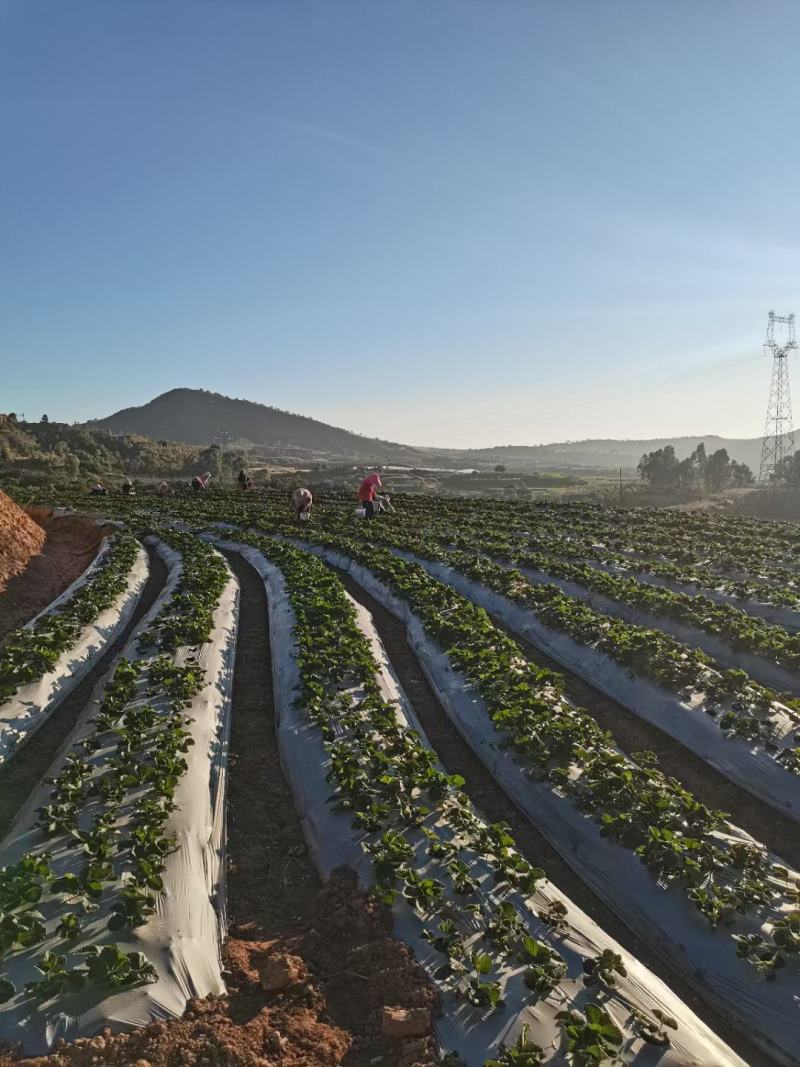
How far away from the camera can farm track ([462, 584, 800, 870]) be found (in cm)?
718

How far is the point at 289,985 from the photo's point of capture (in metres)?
4.92

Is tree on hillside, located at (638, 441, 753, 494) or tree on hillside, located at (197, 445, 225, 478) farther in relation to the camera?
tree on hillside, located at (638, 441, 753, 494)

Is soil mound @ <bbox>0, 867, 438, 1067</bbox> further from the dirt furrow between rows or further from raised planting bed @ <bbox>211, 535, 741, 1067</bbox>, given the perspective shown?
the dirt furrow between rows

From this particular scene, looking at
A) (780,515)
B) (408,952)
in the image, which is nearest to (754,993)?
(408,952)

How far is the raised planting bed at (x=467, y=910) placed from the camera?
4.27 meters

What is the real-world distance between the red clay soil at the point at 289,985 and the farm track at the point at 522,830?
2.14m

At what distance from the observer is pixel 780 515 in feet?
152

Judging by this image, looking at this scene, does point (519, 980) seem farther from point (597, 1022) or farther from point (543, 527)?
point (543, 527)

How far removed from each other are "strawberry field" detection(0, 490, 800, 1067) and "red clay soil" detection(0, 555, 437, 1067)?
137 millimetres

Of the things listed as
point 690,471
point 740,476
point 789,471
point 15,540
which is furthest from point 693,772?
point 740,476

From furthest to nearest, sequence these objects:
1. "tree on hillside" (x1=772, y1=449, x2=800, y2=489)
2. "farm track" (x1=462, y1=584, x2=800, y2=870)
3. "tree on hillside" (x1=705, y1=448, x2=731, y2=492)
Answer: "tree on hillside" (x1=705, y1=448, x2=731, y2=492) → "tree on hillside" (x1=772, y1=449, x2=800, y2=489) → "farm track" (x1=462, y1=584, x2=800, y2=870)

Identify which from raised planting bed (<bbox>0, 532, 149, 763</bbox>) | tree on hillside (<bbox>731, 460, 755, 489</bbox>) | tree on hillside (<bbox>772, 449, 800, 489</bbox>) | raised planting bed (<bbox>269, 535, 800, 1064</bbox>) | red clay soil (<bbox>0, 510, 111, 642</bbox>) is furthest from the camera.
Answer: tree on hillside (<bbox>731, 460, 755, 489</bbox>)

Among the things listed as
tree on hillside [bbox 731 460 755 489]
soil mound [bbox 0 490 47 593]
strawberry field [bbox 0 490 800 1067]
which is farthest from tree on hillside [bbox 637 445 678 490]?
soil mound [bbox 0 490 47 593]

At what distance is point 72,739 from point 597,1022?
23.8ft
